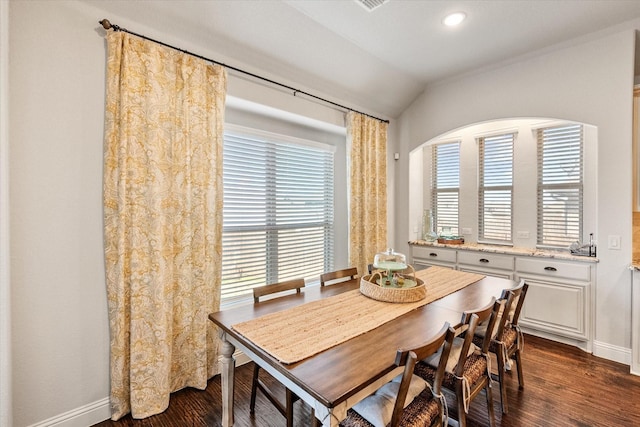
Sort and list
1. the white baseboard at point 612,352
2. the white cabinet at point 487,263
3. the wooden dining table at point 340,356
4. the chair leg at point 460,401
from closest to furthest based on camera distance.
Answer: the wooden dining table at point 340,356, the chair leg at point 460,401, the white baseboard at point 612,352, the white cabinet at point 487,263

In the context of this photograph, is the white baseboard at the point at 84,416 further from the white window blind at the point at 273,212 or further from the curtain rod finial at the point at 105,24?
the curtain rod finial at the point at 105,24

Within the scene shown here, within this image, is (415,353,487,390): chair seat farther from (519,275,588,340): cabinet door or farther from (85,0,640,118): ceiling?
(85,0,640,118): ceiling

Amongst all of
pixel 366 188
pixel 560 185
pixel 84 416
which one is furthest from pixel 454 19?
pixel 84 416

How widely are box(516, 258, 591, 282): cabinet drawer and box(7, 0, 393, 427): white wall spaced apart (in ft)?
13.2

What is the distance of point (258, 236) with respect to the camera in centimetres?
317

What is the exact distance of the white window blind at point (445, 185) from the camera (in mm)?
4254

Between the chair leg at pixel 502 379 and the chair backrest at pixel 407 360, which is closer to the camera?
the chair backrest at pixel 407 360

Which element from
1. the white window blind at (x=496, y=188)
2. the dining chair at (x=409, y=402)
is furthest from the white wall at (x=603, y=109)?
the dining chair at (x=409, y=402)

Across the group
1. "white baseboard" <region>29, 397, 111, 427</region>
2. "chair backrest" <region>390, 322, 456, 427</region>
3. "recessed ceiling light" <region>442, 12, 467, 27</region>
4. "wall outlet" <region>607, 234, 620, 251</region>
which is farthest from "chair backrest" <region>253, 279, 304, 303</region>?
"wall outlet" <region>607, 234, 620, 251</region>

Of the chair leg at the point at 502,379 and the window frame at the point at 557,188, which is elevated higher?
the window frame at the point at 557,188

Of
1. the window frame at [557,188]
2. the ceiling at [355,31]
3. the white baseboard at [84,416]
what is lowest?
the white baseboard at [84,416]

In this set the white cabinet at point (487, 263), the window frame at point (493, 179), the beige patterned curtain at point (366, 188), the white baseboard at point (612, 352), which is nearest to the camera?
the white baseboard at point (612, 352)

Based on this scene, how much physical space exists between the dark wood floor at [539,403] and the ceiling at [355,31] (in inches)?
107

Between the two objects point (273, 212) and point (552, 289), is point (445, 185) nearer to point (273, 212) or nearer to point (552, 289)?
point (552, 289)
